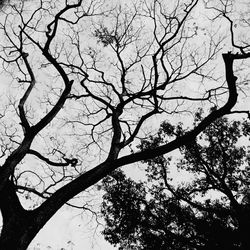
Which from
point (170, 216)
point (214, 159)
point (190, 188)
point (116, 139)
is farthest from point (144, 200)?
point (116, 139)

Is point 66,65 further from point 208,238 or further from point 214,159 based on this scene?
point 208,238

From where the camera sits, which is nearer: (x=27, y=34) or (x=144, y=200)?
(x=27, y=34)

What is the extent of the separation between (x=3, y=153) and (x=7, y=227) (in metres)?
4.56

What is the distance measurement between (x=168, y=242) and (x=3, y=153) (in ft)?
25.9

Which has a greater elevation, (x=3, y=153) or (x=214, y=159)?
(x=214, y=159)

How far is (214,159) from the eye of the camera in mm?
12492

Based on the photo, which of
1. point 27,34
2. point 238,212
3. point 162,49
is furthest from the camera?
point 238,212

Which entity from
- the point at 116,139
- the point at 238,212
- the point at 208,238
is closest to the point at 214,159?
the point at 238,212

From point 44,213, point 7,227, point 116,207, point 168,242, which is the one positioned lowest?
point 7,227

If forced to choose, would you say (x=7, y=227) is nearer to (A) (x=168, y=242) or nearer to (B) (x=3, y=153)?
(B) (x=3, y=153)

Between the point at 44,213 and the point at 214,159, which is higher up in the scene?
the point at 214,159

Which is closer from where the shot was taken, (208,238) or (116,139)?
(116,139)

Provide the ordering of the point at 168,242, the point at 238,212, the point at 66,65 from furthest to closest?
the point at 168,242, the point at 238,212, the point at 66,65

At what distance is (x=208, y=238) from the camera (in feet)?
36.2
